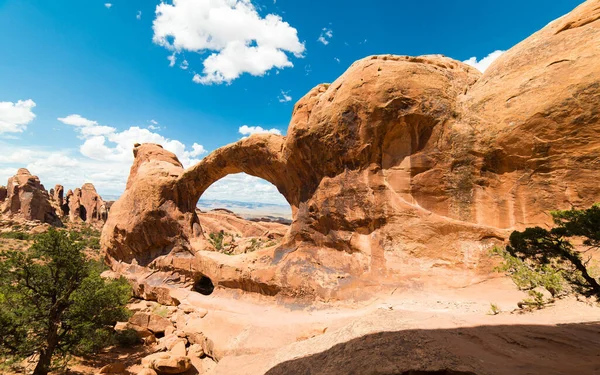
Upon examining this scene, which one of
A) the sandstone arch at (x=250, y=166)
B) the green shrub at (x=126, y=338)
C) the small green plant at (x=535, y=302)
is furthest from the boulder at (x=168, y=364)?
the small green plant at (x=535, y=302)

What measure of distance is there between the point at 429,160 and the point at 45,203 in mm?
66214

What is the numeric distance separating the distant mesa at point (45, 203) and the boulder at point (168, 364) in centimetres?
5781

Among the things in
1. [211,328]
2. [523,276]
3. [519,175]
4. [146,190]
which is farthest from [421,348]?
[146,190]

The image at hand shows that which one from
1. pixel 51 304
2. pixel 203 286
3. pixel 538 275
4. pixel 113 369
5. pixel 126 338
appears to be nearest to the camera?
pixel 538 275

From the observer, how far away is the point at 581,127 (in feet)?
26.0

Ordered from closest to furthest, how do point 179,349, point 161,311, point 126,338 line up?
point 179,349 < point 126,338 < point 161,311

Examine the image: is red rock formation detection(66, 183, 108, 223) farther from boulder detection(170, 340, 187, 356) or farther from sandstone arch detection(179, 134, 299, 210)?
boulder detection(170, 340, 187, 356)

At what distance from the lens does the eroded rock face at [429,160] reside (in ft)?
27.4

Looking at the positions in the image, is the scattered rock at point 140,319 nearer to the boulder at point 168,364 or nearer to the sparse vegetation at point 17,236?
the boulder at point 168,364

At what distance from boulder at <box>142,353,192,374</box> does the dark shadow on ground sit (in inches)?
170

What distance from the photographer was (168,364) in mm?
8336

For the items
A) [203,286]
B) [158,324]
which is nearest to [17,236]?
[203,286]

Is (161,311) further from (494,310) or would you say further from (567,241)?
(567,241)

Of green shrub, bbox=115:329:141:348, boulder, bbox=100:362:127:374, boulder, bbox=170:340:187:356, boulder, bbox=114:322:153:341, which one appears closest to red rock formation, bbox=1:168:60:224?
boulder, bbox=114:322:153:341
